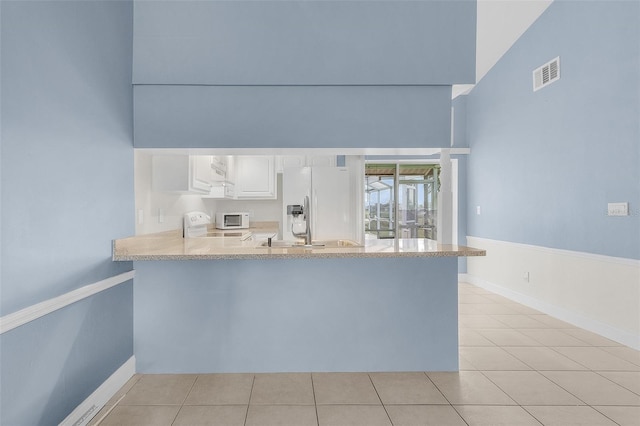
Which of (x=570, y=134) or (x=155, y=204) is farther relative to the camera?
(x=570, y=134)

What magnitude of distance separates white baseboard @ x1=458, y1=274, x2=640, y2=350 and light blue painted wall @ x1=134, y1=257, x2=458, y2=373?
1.77 m

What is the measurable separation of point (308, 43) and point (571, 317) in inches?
149

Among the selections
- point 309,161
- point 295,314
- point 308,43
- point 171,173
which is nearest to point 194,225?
point 171,173

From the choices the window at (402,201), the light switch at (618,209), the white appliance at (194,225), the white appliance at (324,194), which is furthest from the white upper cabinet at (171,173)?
the window at (402,201)

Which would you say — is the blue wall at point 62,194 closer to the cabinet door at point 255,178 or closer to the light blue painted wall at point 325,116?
the light blue painted wall at point 325,116

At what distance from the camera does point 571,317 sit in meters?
3.78

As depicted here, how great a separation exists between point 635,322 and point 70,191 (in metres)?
4.34

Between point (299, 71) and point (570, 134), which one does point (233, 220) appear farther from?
point (570, 134)

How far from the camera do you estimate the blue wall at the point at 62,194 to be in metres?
1.50

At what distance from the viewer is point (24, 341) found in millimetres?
1552

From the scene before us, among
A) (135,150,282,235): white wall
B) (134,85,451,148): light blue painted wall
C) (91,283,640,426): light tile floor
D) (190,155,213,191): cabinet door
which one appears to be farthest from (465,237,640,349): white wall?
(135,150,282,235): white wall

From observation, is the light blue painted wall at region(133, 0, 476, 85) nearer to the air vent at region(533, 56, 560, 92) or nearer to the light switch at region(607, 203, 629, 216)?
the light switch at region(607, 203, 629, 216)

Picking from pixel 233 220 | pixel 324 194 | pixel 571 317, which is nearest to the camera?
pixel 571 317

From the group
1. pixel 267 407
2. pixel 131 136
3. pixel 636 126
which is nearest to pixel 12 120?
pixel 131 136
